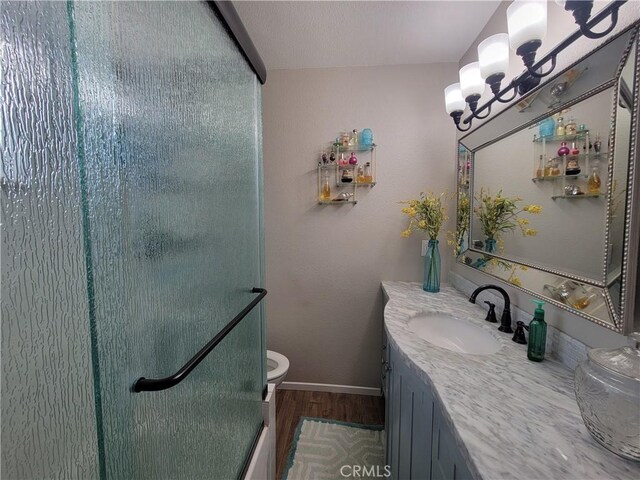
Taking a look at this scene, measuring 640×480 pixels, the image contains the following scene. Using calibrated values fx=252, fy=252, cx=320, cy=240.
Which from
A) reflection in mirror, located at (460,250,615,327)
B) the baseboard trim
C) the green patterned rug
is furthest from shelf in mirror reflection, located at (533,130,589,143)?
the baseboard trim

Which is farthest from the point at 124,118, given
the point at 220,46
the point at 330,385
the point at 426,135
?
the point at 330,385

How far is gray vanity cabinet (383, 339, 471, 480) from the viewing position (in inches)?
26.9

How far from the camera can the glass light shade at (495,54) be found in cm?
106

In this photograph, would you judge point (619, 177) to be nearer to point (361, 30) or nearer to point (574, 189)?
point (574, 189)

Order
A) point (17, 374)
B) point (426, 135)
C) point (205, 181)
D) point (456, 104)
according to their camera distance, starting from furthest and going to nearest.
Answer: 1. point (426, 135)
2. point (456, 104)
3. point (205, 181)
4. point (17, 374)

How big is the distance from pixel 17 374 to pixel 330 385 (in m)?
2.01

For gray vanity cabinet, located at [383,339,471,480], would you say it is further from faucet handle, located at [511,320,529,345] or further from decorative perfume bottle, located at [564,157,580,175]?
decorative perfume bottle, located at [564,157,580,175]

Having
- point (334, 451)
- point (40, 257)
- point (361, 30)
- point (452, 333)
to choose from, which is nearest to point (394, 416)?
point (452, 333)

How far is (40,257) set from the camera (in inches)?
12.9

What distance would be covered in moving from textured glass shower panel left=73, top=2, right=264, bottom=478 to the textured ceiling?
85 centimetres

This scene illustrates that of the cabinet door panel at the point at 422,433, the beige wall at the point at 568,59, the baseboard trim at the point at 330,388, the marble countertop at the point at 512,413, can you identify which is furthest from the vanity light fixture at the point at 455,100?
the baseboard trim at the point at 330,388

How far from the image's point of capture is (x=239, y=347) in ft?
2.80

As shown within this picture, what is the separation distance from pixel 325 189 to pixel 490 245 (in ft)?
3.64

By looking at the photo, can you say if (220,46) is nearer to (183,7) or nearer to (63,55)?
(183,7)
